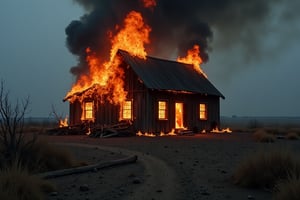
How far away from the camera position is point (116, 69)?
26.7 metres

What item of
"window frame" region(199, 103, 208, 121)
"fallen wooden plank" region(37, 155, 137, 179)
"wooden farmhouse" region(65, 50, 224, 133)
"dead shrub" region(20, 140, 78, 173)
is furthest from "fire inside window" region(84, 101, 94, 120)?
"dead shrub" region(20, 140, 78, 173)

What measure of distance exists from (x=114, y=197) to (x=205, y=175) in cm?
339

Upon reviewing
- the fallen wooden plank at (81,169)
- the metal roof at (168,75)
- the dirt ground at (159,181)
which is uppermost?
the metal roof at (168,75)

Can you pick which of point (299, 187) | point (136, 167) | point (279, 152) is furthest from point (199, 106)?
point (299, 187)

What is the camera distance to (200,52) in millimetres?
34625

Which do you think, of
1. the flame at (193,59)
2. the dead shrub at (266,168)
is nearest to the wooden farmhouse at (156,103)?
the flame at (193,59)

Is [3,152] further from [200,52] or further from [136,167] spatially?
[200,52]

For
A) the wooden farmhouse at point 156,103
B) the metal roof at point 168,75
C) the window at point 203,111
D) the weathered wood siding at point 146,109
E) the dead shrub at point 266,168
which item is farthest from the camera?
the window at point 203,111

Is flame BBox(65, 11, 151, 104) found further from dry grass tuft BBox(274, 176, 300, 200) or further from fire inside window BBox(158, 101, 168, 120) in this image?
dry grass tuft BBox(274, 176, 300, 200)

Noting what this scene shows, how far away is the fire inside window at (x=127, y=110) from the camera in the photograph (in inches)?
1026

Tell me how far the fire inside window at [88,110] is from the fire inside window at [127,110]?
9.25ft

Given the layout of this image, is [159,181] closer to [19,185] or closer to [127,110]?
[19,185]

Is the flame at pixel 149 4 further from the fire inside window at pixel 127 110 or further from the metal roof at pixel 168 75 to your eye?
the fire inside window at pixel 127 110

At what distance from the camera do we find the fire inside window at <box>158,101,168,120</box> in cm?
2641
